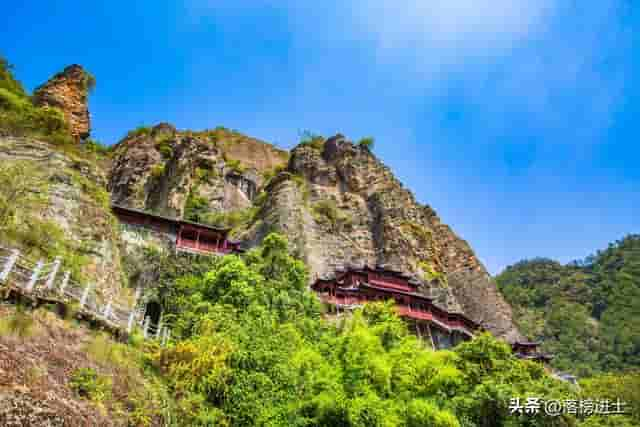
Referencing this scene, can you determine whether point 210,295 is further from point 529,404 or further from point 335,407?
point 529,404

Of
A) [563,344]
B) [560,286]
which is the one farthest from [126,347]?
[560,286]

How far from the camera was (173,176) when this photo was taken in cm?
3684

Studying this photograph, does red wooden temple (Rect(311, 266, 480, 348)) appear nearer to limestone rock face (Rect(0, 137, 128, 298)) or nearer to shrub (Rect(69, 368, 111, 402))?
limestone rock face (Rect(0, 137, 128, 298))

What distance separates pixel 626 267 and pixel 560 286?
11.5m

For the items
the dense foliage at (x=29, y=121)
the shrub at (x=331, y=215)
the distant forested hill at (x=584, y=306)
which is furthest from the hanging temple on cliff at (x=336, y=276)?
the distant forested hill at (x=584, y=306)

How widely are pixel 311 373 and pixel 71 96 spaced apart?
27.9m

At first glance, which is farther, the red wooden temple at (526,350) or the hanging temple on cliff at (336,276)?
the red wooden temple at (526,350)

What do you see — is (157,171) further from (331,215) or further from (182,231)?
(331,215)

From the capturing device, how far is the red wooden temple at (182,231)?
78.2ft

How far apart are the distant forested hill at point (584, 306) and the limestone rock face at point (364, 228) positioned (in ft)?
69.6

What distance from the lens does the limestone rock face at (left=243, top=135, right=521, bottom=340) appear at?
33.3m

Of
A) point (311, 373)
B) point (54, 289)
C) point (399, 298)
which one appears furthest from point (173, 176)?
point (311, 373)

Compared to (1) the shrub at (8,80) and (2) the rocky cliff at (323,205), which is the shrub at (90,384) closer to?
(2) the rocky cliff at (323,205)

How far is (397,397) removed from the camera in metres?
14.6
